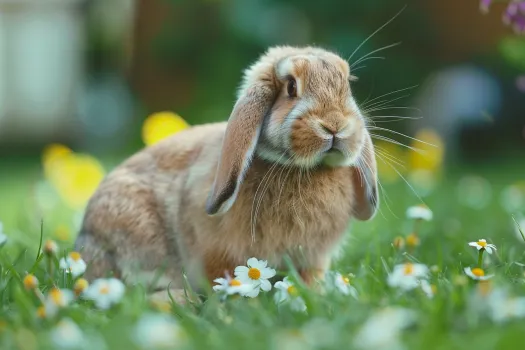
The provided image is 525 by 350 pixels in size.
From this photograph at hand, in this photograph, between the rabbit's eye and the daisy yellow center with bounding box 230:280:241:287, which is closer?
the daisy yellow center with bounding box 230:280:241:287

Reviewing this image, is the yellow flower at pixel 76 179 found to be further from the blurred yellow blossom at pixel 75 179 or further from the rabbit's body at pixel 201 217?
the rabbit's body at pixel 201 217

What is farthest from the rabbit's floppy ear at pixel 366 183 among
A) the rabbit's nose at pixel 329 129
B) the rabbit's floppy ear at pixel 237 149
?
the rabbit's floppy ear at pixel 237 149

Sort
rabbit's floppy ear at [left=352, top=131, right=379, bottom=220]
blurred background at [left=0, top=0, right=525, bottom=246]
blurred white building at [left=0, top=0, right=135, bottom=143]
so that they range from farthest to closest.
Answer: blurred white building at [left=0, top=0, right=135, bottom=143] < blurred background at [left=0, top=0, right=525, bottom=246] < rabbit's floppy ear at [left=352, top=131, right=379, bottom=220]

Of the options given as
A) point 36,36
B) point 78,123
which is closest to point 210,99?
point 78,123

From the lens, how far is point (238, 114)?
2670mm

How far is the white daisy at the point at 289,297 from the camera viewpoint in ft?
7.29

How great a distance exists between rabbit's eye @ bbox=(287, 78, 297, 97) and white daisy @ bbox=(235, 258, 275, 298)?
565 mm

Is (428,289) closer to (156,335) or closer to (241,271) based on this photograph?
(241,271)

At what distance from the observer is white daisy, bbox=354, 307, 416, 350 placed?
1.72 metres

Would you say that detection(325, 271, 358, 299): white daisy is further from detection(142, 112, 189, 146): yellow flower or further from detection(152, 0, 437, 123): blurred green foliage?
detection(152, 0, 437, 123): blurred green foliage

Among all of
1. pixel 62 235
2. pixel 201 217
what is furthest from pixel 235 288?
pixel 62 235

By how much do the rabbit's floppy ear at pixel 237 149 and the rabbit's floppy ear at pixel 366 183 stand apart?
405mm

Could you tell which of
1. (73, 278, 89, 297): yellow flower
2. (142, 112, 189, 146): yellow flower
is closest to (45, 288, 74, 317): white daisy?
(73, 278, 89, 297): yellow flower

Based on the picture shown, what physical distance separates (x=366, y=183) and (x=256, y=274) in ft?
1.95
